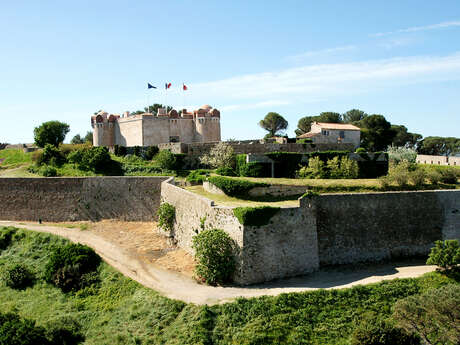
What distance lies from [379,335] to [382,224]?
8181mm

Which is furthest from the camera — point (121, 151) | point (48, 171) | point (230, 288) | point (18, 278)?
point (121, 151)

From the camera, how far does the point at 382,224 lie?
21656mm

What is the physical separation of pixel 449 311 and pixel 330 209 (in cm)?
743

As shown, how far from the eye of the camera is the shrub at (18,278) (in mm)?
23484

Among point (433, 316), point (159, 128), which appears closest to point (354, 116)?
point (159, 128)

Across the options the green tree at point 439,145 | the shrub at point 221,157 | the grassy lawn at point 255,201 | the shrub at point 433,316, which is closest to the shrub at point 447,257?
→ the shrub at point 433,316

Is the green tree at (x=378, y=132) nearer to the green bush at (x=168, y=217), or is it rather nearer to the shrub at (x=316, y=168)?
the shrub at (x=316, y=168)

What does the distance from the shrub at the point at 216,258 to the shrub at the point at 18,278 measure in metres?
11.3

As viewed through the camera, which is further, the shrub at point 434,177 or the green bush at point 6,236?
the green bush at point 6,236

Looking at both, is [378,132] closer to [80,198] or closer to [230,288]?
[80,198]

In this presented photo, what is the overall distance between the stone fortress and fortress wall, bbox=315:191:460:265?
91.0ft

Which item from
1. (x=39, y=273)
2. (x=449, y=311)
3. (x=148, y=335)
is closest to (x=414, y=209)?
(x=449, y=311)

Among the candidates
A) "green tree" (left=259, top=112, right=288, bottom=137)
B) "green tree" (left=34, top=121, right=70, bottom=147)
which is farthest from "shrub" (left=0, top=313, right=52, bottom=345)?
"green tree" (left=259, top=112, right=288, bottom=137)

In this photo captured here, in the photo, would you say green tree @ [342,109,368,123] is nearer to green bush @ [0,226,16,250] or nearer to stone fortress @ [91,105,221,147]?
stone fortress @ [91,105,221,147]
